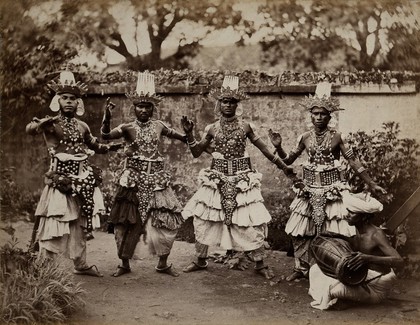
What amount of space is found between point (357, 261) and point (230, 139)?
200cm

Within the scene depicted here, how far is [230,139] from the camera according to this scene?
6031 mm

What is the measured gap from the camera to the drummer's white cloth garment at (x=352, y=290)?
16.4 ft

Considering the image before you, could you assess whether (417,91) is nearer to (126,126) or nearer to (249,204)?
(249,204)

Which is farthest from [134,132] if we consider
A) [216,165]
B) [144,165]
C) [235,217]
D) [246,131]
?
[235,217]

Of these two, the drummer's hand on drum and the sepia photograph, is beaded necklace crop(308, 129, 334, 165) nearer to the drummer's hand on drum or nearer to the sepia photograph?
the sepia photograph

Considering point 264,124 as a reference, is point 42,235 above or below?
below

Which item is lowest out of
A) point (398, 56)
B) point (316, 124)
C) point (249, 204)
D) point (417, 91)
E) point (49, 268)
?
point (49, 268)

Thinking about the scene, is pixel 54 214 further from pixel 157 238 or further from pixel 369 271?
pixel 369 271

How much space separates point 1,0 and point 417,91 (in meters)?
4.85

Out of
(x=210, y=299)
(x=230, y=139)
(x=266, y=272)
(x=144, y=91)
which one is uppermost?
(x=144, y=91)

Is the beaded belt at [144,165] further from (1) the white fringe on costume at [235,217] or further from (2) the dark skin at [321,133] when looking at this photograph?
(2) the dark skin at [321,133]

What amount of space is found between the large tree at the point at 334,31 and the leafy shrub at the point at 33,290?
3937 millimetres

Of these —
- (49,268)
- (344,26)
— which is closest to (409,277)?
(344,26)

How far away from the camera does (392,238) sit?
5.98m
